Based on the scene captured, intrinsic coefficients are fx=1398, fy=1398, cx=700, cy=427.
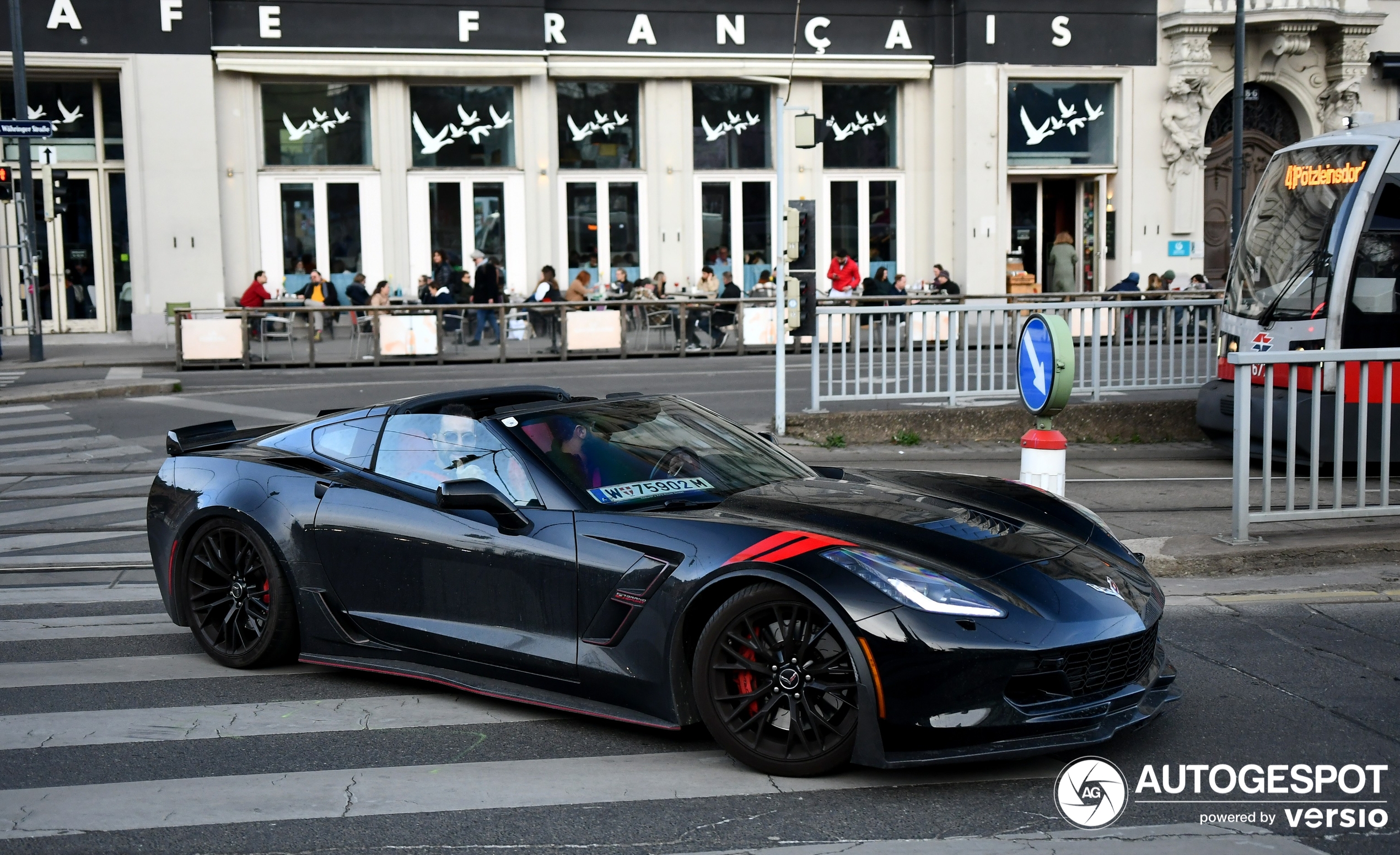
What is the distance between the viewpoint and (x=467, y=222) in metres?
29.9

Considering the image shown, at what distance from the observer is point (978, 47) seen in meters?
31.0

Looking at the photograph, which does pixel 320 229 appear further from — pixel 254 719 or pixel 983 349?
pixel 254 719

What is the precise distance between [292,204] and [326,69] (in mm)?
2859

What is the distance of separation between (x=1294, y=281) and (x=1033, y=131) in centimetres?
2146

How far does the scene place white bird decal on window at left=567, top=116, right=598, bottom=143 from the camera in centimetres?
3036

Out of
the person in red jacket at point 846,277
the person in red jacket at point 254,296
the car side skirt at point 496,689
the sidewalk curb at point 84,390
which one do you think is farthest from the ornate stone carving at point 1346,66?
the car side skirt at point 496,689

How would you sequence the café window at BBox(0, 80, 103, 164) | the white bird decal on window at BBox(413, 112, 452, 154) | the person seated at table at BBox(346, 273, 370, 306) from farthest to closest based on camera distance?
the white bird decal on window at BBox(413, 112, 452, 154), the café window at BBox(0, 80, 103, 164), the person seated at table at BBox(346, 273, 370, 306)

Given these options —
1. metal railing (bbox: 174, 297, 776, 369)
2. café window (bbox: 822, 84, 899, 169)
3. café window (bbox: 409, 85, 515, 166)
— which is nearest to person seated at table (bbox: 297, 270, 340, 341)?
metal railing (bbox: 174, 297, 776, 369)

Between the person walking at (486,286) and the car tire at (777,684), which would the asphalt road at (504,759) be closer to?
the car tire at (777,684)

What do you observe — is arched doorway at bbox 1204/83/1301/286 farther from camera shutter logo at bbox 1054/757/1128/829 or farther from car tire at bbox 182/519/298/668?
camera shutter logo at bbox 1054/757/1128/829

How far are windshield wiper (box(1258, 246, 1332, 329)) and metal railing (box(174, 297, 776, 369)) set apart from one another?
43.2 feet

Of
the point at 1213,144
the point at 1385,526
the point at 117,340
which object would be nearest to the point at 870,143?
the point at 1213,144

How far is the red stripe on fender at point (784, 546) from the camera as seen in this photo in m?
4.65

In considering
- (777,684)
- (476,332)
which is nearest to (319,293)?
(476,332)
